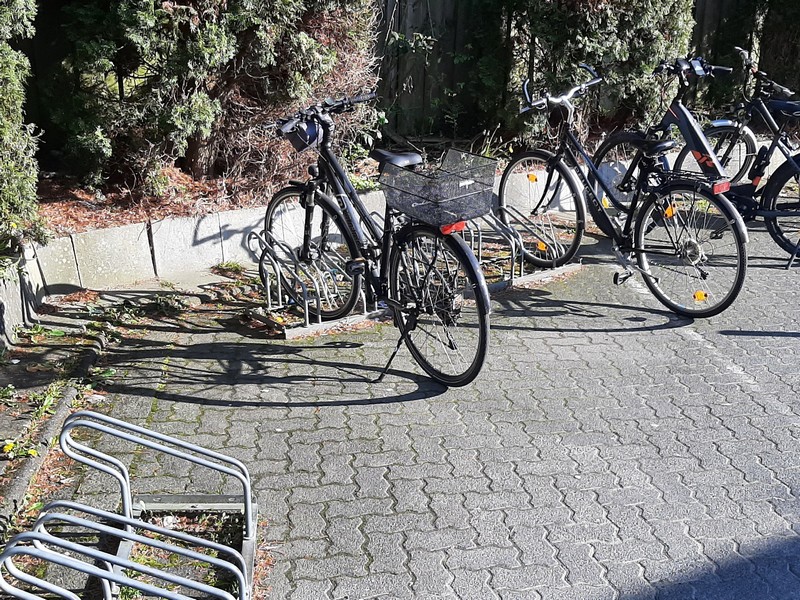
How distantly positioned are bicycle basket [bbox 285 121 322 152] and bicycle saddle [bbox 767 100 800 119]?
461 centimetres

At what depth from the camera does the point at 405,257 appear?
4.85 m

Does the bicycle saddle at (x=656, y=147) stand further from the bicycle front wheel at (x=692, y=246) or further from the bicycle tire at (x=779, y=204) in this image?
the bicycle tire at (x=779, y=204)

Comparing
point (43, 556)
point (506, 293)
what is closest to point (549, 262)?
point (506, 293)

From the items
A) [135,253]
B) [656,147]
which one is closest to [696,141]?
[656,147]

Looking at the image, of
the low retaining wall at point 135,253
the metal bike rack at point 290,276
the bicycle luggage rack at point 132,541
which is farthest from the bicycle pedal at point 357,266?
the bicycle luggage rack at point 132,541

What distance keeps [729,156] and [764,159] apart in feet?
2.69

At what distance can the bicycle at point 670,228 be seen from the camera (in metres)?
5.62

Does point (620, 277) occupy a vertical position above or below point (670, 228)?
below

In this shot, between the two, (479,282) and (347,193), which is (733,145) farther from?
(479,282)

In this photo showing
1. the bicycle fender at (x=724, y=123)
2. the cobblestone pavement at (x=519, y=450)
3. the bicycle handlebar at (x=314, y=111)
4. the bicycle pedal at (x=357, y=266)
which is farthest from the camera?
the bicycle fender at (x=724, y=123)

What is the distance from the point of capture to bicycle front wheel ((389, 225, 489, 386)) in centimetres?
452

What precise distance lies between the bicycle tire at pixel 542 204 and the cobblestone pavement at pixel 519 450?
2.23ft

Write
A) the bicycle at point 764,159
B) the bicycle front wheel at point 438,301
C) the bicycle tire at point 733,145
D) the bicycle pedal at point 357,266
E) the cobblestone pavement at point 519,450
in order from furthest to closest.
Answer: the bicycle tire at point 733,145 → the bicycle at point 764,159 → the bicycle pedal at point 357,266 → the bicycle front wheel at point 438,301 → the cobblestone pavement at point 519,450

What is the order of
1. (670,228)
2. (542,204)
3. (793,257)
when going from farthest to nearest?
(793,257) → (542,204) → (670,228)
